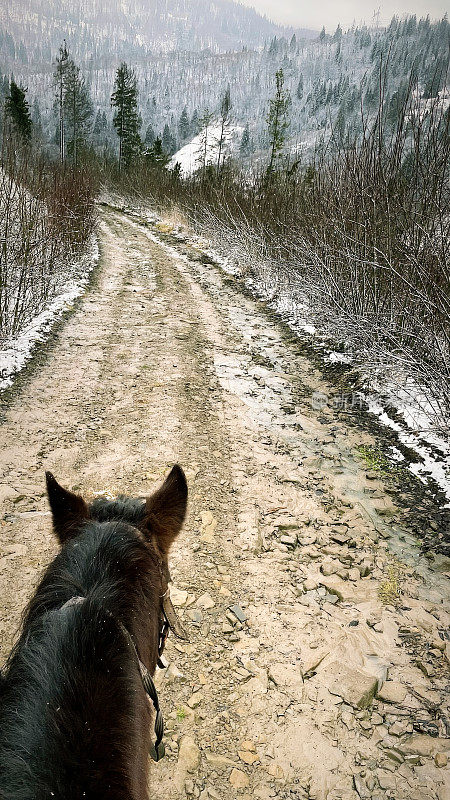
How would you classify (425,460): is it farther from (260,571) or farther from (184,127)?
(184,127)

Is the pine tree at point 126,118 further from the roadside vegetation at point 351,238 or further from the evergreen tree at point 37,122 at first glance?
the roadside vegetation at point 351,238

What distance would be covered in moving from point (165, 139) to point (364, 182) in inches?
3635

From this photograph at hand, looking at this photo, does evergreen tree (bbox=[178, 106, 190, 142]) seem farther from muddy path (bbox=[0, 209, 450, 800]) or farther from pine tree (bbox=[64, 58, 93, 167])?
muddy path (bbox=[0, 209, 450, 800])

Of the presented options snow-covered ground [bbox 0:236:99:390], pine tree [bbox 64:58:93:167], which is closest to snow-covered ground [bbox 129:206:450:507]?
snow-covered ground [bbox 0:236:99:390]

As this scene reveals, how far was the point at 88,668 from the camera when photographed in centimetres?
83

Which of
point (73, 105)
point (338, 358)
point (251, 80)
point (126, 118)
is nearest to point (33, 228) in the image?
point (338, 358)

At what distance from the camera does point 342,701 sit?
6.77 feet

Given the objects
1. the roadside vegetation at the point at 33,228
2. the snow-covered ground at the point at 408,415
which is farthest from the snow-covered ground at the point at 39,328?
the snow-covered ground at the point at 408,415

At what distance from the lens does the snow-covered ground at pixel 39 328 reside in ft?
16.9

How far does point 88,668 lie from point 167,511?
516 millimetres

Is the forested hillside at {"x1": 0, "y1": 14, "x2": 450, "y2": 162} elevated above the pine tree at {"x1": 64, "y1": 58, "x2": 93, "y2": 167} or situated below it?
above

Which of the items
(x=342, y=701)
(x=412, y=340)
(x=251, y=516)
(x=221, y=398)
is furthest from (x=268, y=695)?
(x=412, y=340)

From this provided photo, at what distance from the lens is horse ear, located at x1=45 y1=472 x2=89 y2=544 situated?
1.24 meters

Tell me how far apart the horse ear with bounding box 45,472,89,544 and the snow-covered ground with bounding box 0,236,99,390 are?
392cm
